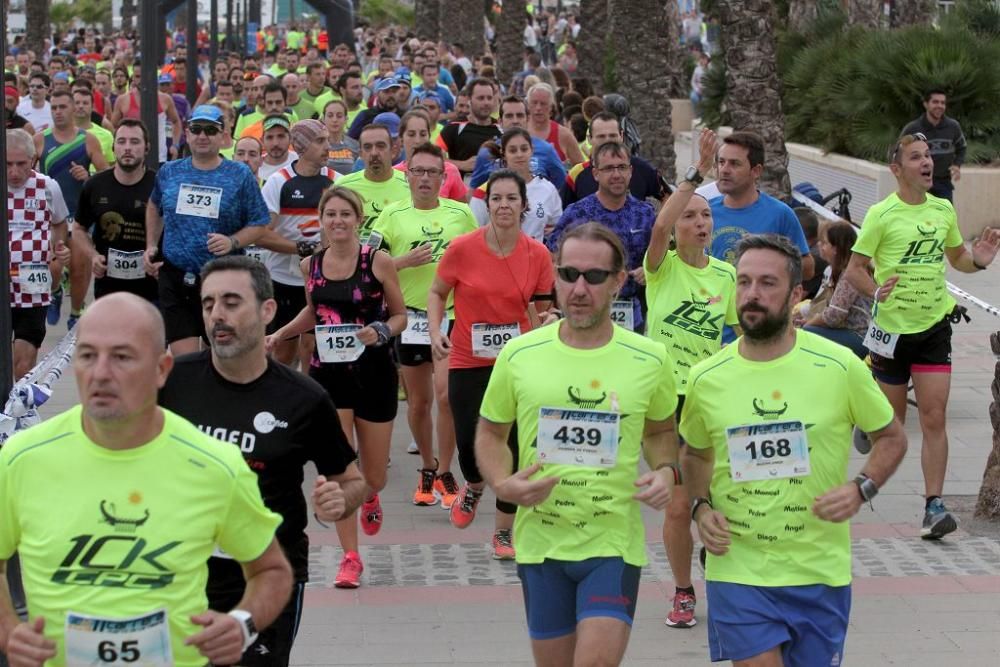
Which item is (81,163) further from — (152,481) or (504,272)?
(152,481)

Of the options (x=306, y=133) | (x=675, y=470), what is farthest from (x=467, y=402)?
(x=306, y=133)

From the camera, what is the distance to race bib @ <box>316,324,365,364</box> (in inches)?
326

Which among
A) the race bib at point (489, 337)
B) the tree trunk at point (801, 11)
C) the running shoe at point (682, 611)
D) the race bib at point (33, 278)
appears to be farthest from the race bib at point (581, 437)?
the tree trunk at point (801, 11)

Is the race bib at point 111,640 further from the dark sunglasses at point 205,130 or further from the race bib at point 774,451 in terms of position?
the dark sunglasses at point 205,130

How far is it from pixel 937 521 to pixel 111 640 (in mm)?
5644

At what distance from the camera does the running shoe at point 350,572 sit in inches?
312

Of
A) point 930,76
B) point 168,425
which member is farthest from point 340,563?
point 930,76

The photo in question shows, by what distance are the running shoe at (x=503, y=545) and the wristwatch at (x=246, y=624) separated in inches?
170

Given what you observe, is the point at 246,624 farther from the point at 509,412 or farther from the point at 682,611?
the point at 682,611

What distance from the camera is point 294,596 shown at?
5.27m

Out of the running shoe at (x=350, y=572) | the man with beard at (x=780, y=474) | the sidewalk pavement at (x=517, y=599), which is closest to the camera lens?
the man with beard at (x=780, y=474)

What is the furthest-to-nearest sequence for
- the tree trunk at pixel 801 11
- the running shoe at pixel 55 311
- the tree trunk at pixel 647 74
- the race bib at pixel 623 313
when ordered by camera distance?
the tree trunk at pixel 801 11 < the tree trunk at pixel 647 74 < the running shoe at pixel 55 311 < the race bib at pixel 623 313

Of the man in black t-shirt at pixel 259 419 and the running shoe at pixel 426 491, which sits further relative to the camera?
the running shoe at pixel 426 491

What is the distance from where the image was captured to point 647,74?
22.0 metres
